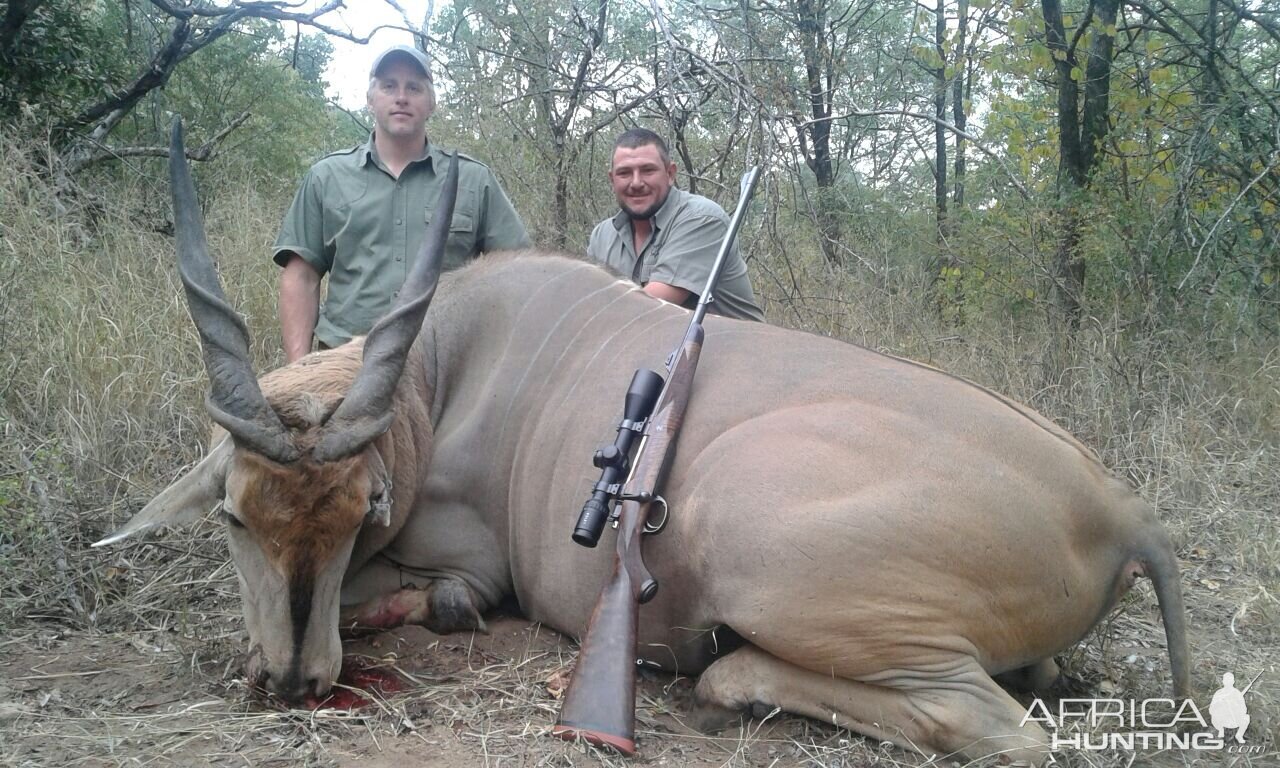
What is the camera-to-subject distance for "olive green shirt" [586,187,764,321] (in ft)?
17.0

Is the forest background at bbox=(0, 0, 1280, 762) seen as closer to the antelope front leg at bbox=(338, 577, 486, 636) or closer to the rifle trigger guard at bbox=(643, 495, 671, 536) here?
the antelope front leg at bbox=(338, 577, 486, 636)

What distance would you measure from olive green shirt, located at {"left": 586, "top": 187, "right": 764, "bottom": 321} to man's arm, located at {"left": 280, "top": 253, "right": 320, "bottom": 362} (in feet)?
4.69

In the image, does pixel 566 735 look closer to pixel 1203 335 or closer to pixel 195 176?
pixel 1203 335

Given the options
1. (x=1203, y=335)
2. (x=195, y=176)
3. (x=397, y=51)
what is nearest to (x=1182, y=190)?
(x=1203, y=335)

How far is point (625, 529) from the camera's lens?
3.03m

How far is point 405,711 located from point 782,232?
599 cm

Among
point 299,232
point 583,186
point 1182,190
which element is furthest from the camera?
point 583,186

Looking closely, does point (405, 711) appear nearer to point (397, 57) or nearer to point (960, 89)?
point (397, 57)

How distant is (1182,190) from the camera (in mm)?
6074

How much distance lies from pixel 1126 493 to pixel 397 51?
373 cm

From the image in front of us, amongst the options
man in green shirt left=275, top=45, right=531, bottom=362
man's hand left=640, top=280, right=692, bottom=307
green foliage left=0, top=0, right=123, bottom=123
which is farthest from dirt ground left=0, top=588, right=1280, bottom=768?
green foliage left=0, top=0, right=123, bottom=123

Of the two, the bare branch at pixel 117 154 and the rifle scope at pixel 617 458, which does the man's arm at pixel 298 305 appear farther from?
the bare branch at pixel 117 154

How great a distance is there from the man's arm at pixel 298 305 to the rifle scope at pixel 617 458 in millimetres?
2037

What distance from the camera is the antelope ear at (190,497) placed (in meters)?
3.08
